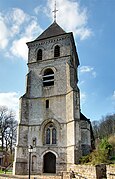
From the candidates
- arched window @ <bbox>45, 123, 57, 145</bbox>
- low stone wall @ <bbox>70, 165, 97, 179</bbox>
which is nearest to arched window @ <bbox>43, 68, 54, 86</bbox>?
arched window @ <bbox>45, 123, 57, 145</bbox>

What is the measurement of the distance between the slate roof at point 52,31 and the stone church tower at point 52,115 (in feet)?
2.35

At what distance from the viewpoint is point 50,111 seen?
24.4 meters

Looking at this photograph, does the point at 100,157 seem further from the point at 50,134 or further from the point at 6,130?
the point at 6,130

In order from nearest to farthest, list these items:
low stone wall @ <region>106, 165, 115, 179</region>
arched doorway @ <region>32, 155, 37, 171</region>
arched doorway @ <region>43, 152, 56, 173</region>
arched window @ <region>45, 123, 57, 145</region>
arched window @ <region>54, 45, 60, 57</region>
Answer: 1. low stone wall @ <region>106, 165, 115, 179</region>
2. arched doorway @ <region>32, 155, 37, 171</region>
3. arched doorway @ <region>43, 152, 56, 173</region>
4. arched window @ <region>45, 123, 57, 145</region>
5. arched window @ <region>54, 45, 60, 57</region>

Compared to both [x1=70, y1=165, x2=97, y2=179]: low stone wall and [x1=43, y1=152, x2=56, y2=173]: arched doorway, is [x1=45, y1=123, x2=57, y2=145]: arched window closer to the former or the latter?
[x1=43, y1=152, x2=56, y2=173]: arched doorway

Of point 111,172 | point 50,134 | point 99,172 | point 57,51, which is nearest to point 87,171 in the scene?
point 99,172

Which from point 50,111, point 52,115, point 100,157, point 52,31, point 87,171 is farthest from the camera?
point 52,31

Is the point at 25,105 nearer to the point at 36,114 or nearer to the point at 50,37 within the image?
the point at 36,114

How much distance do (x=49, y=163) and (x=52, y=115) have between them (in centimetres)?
545

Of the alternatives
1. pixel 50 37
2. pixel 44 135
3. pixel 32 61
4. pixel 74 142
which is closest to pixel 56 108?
pixel 44 135

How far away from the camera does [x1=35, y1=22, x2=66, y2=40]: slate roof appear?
29.2 meters

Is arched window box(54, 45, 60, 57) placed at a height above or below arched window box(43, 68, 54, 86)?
above

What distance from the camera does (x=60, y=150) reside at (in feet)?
73.3

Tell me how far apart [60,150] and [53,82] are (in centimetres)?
852
